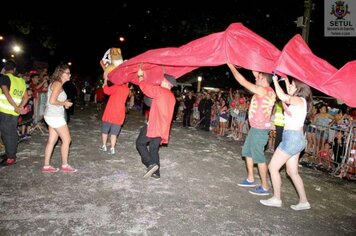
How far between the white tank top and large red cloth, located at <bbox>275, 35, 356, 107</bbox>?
403mm

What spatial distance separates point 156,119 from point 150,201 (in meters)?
1.57

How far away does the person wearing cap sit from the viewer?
5559mm

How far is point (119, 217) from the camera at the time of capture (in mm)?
4121

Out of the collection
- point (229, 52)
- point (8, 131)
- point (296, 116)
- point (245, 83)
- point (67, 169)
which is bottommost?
point (67, 169)

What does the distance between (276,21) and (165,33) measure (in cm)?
752

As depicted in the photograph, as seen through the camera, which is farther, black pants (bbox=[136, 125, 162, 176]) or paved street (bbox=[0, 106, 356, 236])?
black pants (bbox=[136, 125, 162, 176])

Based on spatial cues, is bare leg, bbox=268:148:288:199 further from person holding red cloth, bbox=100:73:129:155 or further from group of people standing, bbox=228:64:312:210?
person holding red cloth, bbox=100:73:129:155

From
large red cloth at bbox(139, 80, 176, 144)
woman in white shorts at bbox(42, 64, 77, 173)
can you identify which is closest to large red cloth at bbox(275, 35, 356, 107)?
large red cloth at bbox(139, 80, 176, 144)

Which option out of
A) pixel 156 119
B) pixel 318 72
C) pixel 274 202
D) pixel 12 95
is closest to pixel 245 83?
pixel 318 72

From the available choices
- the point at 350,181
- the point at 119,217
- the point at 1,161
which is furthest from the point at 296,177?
the point at 1,161

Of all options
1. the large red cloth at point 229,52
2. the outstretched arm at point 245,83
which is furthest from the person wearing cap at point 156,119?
the outstretched arm at point 245,83

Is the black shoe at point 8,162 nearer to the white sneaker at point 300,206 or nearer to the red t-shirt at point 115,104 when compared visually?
the red t-shirt at point 115,104

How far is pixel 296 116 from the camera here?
15.4 feet

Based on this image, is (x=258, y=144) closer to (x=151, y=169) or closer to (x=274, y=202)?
(x=274, y=202)
